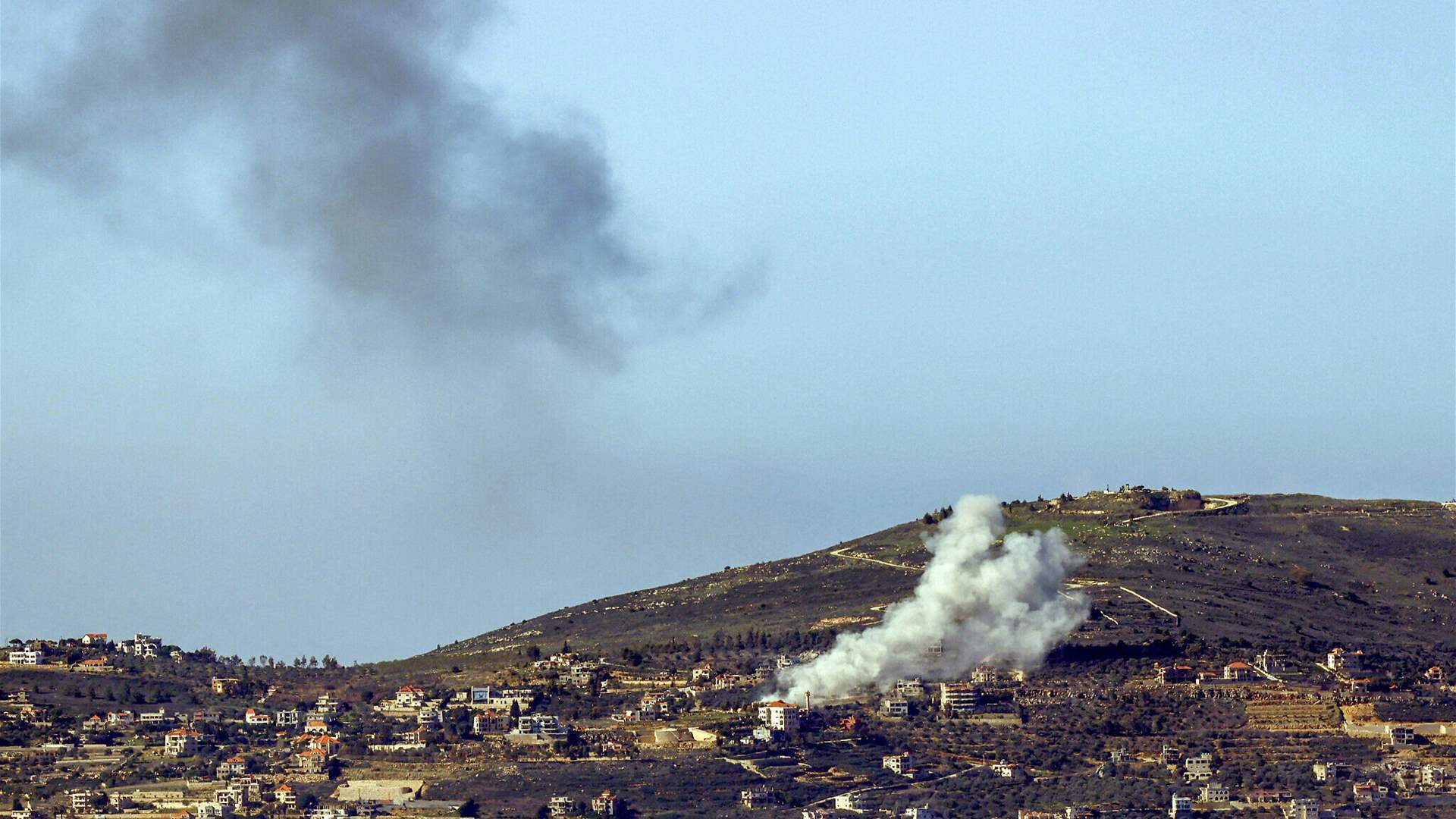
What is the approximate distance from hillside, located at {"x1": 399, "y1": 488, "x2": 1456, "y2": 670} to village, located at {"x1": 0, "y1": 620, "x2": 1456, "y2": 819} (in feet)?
21.5

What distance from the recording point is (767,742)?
431 ft

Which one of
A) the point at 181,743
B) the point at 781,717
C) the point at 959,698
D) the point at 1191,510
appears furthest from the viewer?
the point at 1191,510

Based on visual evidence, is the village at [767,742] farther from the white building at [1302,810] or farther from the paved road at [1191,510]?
the paved road at [1191,510]

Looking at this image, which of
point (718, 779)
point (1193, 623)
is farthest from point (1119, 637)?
point (718, 779)

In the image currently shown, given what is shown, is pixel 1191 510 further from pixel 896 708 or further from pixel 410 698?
pixel 410 698

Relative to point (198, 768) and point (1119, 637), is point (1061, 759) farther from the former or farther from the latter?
point (198, 768)

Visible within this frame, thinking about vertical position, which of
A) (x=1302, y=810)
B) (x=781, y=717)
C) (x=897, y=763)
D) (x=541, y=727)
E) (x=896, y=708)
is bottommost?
(x=1302, y=810)

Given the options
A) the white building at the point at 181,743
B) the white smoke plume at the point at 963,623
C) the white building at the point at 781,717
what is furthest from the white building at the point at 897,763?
the white building at the point at 181,743

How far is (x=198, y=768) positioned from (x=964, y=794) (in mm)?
32253

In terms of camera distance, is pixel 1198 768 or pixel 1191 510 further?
pixel 1191 510

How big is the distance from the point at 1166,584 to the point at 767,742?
111ft

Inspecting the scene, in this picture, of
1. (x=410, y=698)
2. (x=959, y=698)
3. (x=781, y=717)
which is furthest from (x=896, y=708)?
(x=410, y=698)

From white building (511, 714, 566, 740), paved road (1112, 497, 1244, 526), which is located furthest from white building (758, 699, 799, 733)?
paved road (1112, 497, 1244, 526)

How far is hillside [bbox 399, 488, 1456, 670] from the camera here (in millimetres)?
153125
